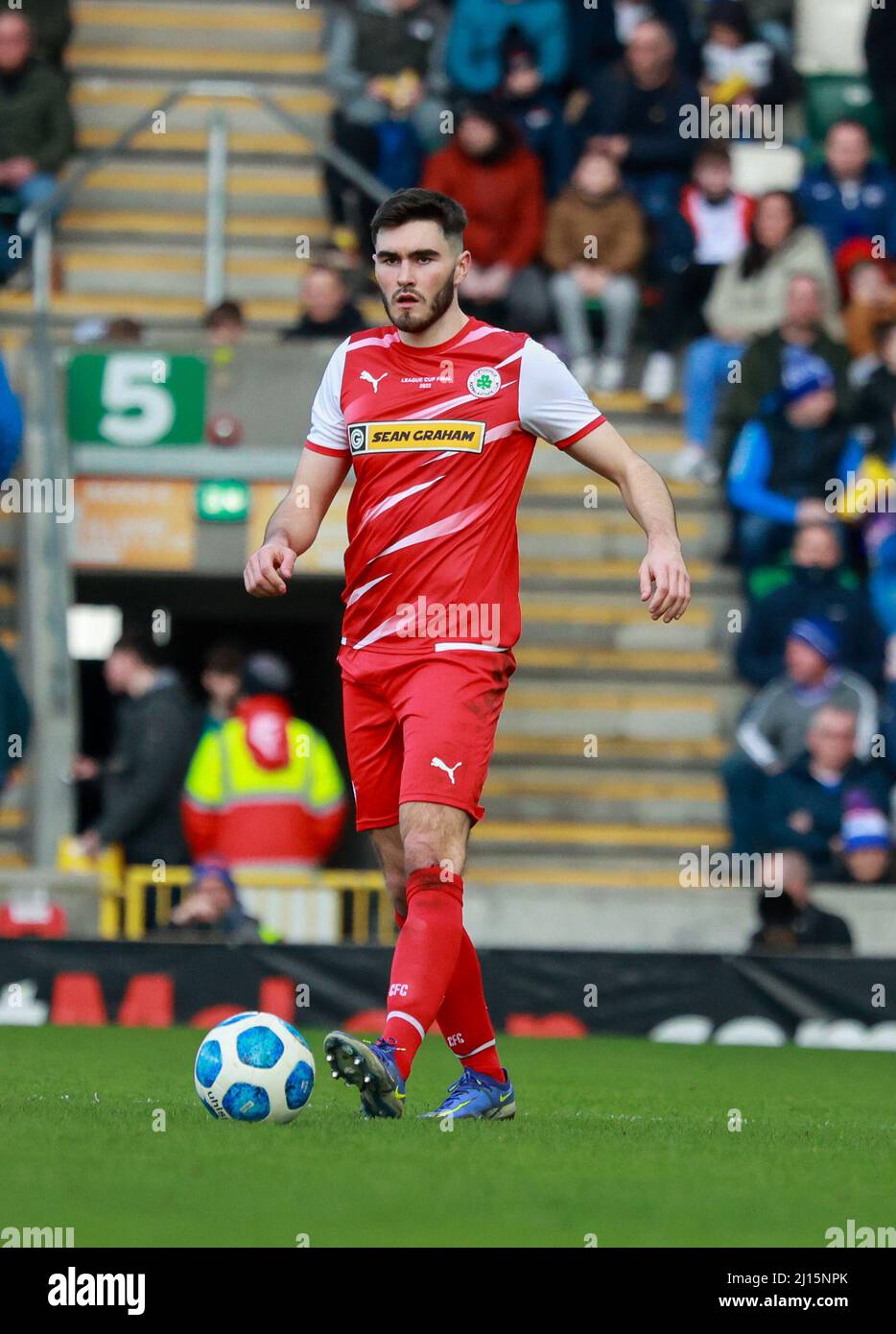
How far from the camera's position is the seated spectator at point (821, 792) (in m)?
14.6

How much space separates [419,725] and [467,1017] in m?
0.90

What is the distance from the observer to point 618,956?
12.9 m

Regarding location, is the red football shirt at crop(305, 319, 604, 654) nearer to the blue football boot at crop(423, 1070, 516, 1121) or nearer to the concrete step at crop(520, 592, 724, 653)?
the blue football boot at crop(423, 1070, 516, 1121)

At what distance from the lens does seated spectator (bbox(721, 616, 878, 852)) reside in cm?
1486

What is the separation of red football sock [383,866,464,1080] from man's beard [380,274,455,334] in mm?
1474

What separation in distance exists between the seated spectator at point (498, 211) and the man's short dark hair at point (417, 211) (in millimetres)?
10094

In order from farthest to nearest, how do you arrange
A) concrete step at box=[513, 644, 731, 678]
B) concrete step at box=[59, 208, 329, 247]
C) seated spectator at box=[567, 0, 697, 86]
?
concrete step at box=[59, 208, 329, 247], seated spectator at box=[567, 0, 697, 86], concrete step at box=[513, 644, 731, 678]

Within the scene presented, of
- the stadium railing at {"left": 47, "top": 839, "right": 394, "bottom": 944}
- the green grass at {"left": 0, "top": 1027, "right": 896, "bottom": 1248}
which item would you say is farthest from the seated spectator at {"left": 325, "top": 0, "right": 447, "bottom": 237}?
the green grass at {"left": 0, "top": 1027, "right": 896, "bottom": 1248}

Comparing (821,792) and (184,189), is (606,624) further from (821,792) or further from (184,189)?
(184,189)

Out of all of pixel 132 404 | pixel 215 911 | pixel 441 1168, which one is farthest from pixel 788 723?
pixel 441 1168

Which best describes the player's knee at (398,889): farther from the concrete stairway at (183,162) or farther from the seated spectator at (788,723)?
the concrete stairway at (183,162)

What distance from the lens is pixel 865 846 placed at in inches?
563

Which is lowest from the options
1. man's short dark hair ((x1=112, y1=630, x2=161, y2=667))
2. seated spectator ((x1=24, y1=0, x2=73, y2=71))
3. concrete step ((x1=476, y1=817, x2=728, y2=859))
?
concrete step ((x1=476, y1=817, x2=728, y2=859))
